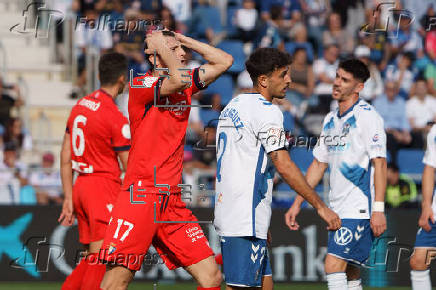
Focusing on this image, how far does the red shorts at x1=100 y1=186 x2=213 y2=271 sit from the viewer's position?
5828 millimetres

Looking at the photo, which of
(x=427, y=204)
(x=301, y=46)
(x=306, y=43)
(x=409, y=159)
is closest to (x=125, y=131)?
(x=427, y=204)

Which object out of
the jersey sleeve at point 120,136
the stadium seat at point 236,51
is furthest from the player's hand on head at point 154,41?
the stadium seat at point 236,51

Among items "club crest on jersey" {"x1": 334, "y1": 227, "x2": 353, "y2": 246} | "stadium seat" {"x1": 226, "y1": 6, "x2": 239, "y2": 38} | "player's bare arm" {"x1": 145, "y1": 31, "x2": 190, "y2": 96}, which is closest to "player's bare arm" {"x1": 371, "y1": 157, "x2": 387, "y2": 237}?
"club crest on jersey" {"x1": 334, "y1": 227, "x2": 353, "y2": 246}

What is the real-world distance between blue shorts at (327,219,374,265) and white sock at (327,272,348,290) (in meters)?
0.16

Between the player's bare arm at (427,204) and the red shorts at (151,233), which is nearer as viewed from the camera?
the red shorts at (151,233)

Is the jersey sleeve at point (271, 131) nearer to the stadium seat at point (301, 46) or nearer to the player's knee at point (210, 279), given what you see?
the player's knee at point (210, 279)

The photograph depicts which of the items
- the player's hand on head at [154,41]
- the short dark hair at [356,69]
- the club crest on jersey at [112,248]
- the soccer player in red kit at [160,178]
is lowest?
the club crest on jersey at [112,248]

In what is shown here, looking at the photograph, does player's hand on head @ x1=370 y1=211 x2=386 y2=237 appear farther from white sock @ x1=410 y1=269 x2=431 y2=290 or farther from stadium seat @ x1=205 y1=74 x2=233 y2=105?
stadium seat @ x1=205 y1=74 x2=233 y2=105

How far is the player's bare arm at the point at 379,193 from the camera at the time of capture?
7.04 metres

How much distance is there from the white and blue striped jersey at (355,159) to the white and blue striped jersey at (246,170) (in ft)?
5.08

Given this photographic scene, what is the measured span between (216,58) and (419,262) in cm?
306

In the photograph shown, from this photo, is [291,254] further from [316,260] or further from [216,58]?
[216,58]

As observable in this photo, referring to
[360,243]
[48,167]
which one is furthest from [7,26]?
[360,243]

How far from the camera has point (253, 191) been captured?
5.89 m
